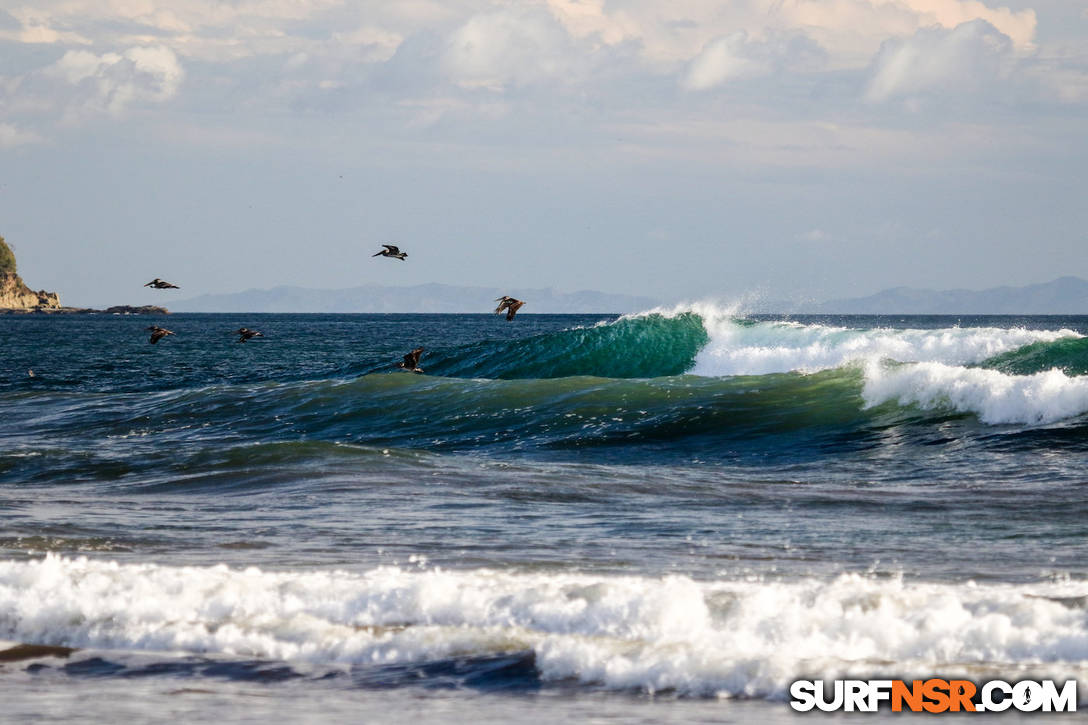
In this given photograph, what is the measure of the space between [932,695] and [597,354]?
30.4 metres

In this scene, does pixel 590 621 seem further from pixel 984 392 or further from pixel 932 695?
pixel 984 392

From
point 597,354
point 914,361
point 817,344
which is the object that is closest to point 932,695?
point 914,361

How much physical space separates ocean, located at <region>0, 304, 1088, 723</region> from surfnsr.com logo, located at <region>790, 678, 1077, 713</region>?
0.38ft

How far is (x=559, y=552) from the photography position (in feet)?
32.7

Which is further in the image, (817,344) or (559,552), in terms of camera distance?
(817,344)

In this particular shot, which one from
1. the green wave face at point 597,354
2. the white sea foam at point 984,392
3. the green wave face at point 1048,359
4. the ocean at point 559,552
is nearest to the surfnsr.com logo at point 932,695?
the ocean at point 559,552

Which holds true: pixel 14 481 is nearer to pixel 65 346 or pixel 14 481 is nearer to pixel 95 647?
pixel 95 647

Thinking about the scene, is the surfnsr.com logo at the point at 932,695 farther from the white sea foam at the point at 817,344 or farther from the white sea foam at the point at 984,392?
the white sea foam at the point at 817,344

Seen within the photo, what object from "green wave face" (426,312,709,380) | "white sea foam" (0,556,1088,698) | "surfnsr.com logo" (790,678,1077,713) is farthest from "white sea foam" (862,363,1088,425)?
"green wave face" (426,312,709,380)

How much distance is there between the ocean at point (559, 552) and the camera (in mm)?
6918

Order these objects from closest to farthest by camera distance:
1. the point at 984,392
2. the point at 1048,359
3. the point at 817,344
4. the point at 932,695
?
the point at 932,695 → the point at 984,392 → the point at 1048,359 → the point at 817,344

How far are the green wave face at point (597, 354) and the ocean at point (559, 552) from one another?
12448 millimetres

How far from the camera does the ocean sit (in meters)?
6.92

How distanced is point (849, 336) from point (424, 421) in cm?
1641
